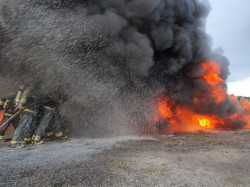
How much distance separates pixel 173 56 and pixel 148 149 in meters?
7.85

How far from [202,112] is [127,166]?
10.1 metres

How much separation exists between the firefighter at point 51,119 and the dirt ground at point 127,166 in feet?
5.15

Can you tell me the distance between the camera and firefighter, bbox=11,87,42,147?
9.39 m

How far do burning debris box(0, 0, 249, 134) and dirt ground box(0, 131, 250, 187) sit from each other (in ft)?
13.4

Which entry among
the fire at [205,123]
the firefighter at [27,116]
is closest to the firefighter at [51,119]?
the firefighter at [27,116]

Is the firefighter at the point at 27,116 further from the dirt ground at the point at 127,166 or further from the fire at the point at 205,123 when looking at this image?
the fire at the point at 205,123

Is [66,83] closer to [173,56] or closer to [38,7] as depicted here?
[38,7]

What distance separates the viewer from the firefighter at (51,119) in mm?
10148

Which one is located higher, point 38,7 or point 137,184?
point 38,7

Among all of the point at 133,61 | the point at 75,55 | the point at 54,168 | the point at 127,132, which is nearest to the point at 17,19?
the point at 75,55

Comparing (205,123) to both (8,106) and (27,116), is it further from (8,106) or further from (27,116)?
(8,106)

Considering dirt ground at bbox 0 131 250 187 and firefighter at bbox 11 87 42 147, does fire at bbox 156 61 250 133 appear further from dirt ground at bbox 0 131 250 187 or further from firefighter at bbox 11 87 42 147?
firefighter at bbox 11 87 42 147

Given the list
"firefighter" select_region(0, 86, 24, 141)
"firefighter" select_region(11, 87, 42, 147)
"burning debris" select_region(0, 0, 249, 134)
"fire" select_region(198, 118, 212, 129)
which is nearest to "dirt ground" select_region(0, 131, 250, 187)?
"firefighter" select_region(11, 87, 42, 147)

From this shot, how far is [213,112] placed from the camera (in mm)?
14992
